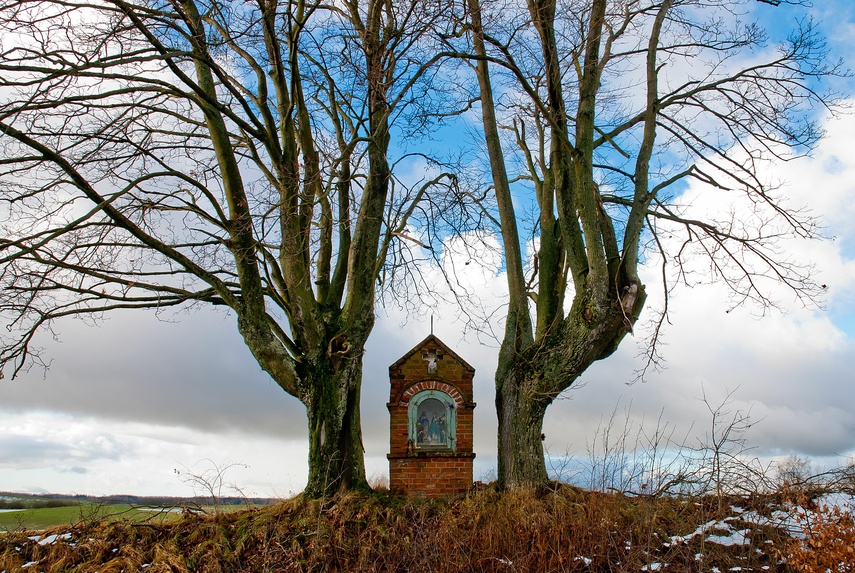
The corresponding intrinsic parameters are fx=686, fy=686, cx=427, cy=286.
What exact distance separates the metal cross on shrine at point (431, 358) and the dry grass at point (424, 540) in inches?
83.4

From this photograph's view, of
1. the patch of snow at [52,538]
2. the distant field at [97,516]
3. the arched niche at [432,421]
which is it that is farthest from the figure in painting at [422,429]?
the patch of snow at [52,538]

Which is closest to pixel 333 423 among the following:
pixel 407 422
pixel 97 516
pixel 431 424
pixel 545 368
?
pixel 407 422

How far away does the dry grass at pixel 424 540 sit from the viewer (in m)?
7.54

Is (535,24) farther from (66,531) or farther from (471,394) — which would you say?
(66,531)

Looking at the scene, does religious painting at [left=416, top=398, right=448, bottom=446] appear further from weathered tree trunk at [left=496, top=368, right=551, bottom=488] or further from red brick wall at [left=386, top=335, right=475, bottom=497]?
weathered tree trunk at [left=496, top=368, right=551, bottom=488]

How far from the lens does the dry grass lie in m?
7.54

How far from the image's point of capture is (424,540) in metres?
8.12

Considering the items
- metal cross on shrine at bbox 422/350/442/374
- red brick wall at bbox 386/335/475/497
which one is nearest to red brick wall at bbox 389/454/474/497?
red brick wall at bbox 386/335/475/497

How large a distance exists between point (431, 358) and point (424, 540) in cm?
325

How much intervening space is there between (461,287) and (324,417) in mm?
3307

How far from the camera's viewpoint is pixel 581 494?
9359 mm

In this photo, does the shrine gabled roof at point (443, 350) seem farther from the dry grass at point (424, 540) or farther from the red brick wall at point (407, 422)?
the dry grass at point (424, 540)

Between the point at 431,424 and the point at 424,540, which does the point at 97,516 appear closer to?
the point at 424,540

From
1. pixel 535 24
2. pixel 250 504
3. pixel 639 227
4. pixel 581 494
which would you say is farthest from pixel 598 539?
pixel 535 24
